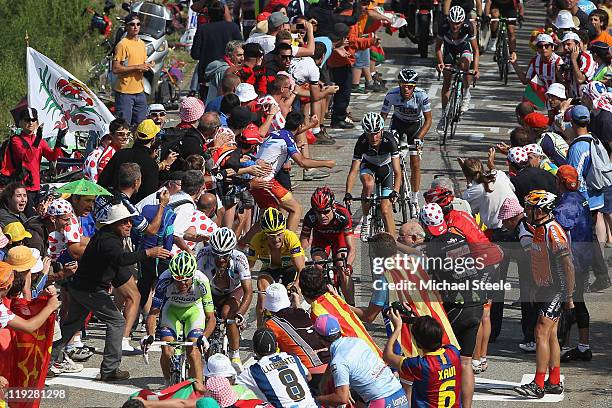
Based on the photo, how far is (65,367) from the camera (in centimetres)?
1392

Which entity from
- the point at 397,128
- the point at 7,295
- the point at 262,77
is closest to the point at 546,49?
the point at 397,128

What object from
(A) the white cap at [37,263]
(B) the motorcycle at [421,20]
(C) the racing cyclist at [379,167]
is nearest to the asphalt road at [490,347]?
(C) the racing cyclist at [379,167]

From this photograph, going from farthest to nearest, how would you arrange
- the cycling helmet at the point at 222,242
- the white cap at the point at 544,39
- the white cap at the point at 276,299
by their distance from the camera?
the white cap at the point at 544,39, the cycling helmet at the point at 222,242, the white cap at the point at 276,299

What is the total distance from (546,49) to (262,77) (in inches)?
167

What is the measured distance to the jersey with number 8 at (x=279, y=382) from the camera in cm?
1049

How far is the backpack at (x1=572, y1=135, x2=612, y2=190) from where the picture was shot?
1677cm

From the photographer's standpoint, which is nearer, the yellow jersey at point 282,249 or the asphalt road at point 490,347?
the asphalt road at point 490,347

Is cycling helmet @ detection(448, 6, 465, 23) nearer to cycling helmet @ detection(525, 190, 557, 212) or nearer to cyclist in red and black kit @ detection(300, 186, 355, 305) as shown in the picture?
cyclist in red and black kit @ detection(300, 186, 355, 305)

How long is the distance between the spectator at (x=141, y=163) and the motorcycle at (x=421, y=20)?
1261 cm

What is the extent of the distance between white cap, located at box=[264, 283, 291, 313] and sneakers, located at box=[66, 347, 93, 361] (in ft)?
9.06

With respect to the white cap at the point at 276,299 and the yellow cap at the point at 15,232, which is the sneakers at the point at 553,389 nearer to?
the white cap at the point at 276,299

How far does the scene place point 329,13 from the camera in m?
23.5

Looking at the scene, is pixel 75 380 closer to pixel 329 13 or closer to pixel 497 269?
pixel 497 269

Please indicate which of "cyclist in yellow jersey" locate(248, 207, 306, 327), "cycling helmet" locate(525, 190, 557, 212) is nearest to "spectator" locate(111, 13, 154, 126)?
"cyclist in yellow jersey" locate(248, 207, 306, 327)
